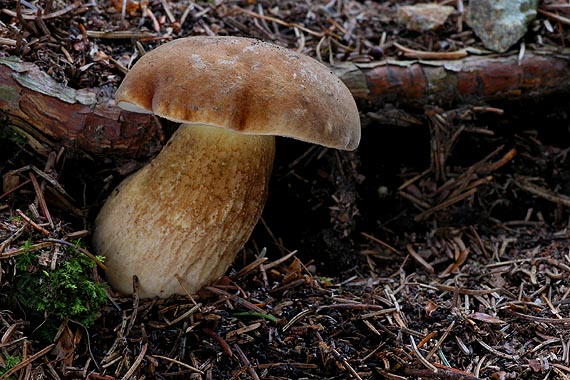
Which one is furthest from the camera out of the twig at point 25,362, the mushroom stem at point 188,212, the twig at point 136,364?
the mushroom stem at point 188,212

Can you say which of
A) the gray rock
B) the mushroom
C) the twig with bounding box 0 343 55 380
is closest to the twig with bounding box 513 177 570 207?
the gray rock

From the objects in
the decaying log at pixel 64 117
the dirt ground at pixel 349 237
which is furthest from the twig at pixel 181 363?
the decaying log at pixel 64 117

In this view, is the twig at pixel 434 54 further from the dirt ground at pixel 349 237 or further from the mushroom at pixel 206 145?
the mushroom at pixel 206 145

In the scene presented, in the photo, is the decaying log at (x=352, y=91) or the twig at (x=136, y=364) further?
the decaying log at (x=352, y=91)

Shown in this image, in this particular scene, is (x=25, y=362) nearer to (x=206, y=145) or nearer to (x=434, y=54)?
(x=206, y=145)

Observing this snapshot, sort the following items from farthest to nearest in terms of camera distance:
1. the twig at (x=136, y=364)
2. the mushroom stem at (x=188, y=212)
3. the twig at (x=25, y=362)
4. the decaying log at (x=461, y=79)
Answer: the decaying log at (x=461, y=79)
the mushroom stem at (x=188, y=212)
the twig at (x=136, y=364)
the twig at (x=25, y=362)

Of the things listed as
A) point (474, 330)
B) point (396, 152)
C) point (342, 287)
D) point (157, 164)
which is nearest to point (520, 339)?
point (474, 330)

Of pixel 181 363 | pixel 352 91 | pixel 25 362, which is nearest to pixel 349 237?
pixel 352 91
